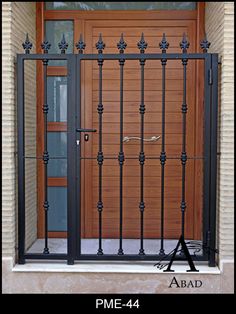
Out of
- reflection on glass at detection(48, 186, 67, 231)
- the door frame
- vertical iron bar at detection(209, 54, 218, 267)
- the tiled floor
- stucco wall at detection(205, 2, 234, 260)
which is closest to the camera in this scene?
stucco wall at detection(205, 2, 234, 260)

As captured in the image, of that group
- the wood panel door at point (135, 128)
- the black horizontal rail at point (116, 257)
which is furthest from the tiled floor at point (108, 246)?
the black horizontal rail at point (116, 257)

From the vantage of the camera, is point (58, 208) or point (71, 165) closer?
point (71, 165)

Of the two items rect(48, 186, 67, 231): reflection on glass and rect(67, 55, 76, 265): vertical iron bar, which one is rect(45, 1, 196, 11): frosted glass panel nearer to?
rect(67, 55, 76, 265): vertical iron bar

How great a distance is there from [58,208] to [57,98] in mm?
1291

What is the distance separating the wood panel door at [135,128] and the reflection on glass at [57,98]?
0.23 m

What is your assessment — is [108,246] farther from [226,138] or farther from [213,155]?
[226,138]

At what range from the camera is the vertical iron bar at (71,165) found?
3893mm

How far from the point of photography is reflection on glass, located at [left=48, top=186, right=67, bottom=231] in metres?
4.97

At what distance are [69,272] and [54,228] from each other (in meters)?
1.17

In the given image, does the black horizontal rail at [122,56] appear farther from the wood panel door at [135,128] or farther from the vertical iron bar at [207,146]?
the wood panel door at [135,128]

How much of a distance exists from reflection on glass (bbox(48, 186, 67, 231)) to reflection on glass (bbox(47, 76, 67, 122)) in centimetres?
84

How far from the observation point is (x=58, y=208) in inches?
196

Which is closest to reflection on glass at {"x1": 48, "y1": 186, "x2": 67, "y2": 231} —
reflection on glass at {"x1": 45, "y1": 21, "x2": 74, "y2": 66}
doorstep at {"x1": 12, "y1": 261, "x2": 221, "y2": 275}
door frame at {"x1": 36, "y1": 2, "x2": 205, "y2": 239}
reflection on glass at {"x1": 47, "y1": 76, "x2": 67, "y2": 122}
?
door frame at {"x1": 36, "y1": 2, "x2": 205, "y2": 239}

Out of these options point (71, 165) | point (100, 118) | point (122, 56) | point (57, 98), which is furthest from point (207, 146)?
point (57, 98)
